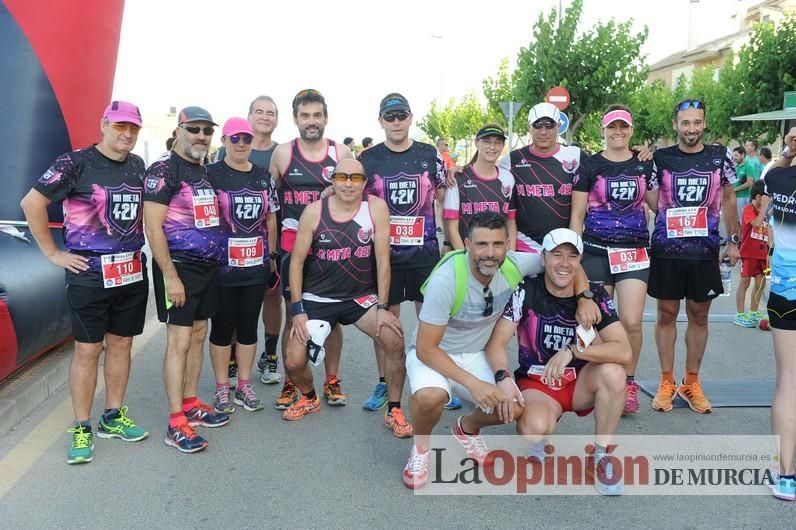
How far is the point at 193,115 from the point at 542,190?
97.9 inches

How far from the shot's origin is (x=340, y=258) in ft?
15.4

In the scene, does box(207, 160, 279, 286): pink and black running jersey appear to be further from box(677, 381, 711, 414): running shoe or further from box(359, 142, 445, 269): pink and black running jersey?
box(677, 381, 711, 414): running shoe

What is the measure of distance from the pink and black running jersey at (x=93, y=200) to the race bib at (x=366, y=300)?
1.52m

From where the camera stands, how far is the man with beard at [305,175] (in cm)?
512

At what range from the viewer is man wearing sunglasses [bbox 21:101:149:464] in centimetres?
407

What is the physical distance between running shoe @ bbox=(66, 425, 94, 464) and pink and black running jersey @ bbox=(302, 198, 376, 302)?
1.59 meters

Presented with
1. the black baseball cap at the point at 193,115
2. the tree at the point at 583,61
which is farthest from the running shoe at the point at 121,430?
the tree at the point at 583,61

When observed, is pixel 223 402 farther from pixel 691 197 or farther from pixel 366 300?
pixel 691 197

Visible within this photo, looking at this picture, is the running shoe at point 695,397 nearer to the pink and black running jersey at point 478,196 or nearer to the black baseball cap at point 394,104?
the pink and black running jersey at point 478,196

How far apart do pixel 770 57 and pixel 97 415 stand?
2656 cm

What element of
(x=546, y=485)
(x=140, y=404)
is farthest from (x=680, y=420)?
(x=140, y=404)

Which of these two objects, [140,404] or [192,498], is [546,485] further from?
[140,404]

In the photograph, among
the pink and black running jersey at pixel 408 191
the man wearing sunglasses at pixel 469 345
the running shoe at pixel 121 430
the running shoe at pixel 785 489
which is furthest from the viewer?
the pink and black running jersey at pixel 408 191

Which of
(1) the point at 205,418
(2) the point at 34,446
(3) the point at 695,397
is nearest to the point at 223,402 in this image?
(1) the point at 205,418
